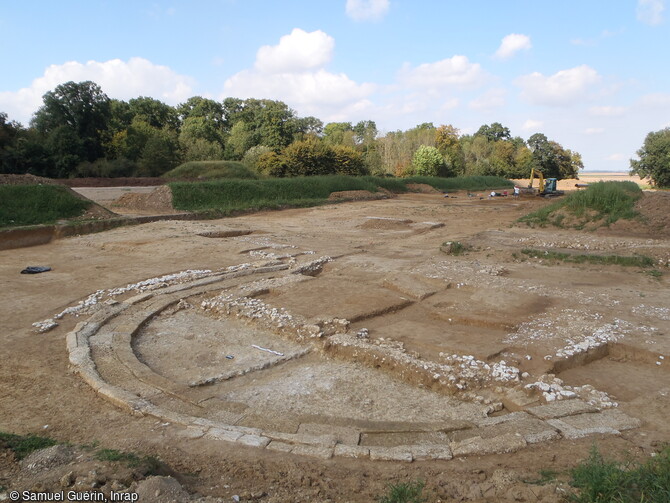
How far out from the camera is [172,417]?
4.20 m

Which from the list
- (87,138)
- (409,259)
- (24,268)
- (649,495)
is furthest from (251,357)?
(87,138)

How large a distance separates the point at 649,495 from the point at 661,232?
1492 centimetres

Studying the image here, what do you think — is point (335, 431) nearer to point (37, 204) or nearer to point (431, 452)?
point (431, 452)

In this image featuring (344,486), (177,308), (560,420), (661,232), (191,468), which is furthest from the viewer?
(661,232)

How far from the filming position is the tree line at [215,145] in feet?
107

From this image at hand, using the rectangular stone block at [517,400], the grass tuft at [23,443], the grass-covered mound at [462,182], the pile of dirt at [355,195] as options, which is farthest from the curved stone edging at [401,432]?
the grass-covered mound at [462,182]

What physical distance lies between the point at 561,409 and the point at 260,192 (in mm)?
21834

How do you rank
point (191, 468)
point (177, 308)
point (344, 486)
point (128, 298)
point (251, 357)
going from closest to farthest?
point (344, 486) < point (191, 468) < point (251, 357) < point (177, 308) < point (128, 298)

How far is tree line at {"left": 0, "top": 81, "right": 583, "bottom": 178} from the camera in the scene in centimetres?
3272

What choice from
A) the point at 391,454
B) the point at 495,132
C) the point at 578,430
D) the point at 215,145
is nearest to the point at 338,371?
the point at 391,454

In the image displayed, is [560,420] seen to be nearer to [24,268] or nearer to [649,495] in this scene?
[649,495]

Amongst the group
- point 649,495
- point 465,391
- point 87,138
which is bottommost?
point 465,391

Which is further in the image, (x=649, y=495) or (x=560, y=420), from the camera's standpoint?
(x=560, y=420)

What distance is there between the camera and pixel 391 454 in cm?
356
